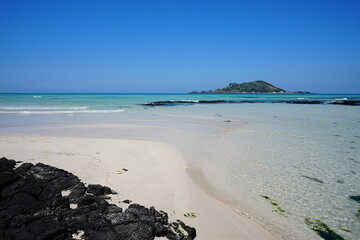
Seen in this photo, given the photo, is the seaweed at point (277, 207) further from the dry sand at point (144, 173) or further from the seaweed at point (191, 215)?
the seaweed at point (191, 215)

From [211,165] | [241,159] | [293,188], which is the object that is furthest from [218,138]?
[293,188]

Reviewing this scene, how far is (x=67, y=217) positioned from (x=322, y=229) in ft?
16.8

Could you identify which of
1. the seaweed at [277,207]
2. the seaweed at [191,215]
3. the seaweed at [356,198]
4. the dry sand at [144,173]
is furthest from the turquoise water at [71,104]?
the seaweed at [356,198]

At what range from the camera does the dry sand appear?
172 inches

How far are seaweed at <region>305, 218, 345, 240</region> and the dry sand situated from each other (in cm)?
105

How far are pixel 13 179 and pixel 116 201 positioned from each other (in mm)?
2287

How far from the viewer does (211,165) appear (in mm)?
7895

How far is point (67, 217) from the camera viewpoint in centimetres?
388

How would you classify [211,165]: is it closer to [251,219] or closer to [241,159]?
[241,159]

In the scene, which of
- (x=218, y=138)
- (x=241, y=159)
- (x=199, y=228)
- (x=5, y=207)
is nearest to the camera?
(x=5, y=207)

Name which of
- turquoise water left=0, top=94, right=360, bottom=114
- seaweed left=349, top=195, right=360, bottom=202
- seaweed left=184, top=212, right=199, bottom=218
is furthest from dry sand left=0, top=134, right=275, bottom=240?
turquoise water left=0, top=94, right=360, bottom=114

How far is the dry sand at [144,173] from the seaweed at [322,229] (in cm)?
105

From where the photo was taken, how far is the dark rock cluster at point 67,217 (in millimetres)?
3443

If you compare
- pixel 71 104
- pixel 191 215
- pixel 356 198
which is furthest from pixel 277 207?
pixel 71 104
